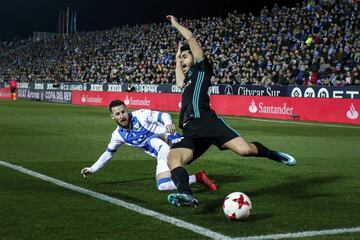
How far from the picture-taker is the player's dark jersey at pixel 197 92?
6316 mm

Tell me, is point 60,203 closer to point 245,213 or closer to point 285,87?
point 245,213

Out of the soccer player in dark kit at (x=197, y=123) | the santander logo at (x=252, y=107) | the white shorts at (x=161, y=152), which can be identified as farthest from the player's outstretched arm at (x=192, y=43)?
the santander logo at (x=252, y=107)

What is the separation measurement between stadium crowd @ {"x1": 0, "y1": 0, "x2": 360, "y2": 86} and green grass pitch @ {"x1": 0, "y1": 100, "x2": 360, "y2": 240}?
1286 centimetres

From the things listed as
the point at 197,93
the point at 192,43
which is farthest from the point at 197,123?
the point at 192,43

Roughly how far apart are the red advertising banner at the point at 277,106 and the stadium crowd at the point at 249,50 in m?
1.59

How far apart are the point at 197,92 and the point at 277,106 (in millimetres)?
19282

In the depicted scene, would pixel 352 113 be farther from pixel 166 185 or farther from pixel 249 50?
pixel 166 185

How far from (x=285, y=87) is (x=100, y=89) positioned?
1846 centimetres

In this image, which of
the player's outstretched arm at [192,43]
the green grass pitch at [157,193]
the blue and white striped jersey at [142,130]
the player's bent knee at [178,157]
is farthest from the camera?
the blue and white striped jersey at [142,130]

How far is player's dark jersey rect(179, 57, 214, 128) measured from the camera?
20.7 ft

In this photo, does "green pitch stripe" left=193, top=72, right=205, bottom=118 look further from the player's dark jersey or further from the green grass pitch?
the green grass pitch

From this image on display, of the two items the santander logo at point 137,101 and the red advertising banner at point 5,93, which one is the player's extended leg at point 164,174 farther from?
the red advertising banner at point 5,93

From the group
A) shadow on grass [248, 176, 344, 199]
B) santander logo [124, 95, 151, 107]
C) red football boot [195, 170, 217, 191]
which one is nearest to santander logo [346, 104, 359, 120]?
shadow on grass [248, 176, 344, 199]

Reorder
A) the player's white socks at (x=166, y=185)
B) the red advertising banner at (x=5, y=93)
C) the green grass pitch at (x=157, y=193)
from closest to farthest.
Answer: the green grass pitch at (x=157, y=193), the player's white socks at (x=166, y=185), the red advertising banner at (x=5, y=93)
